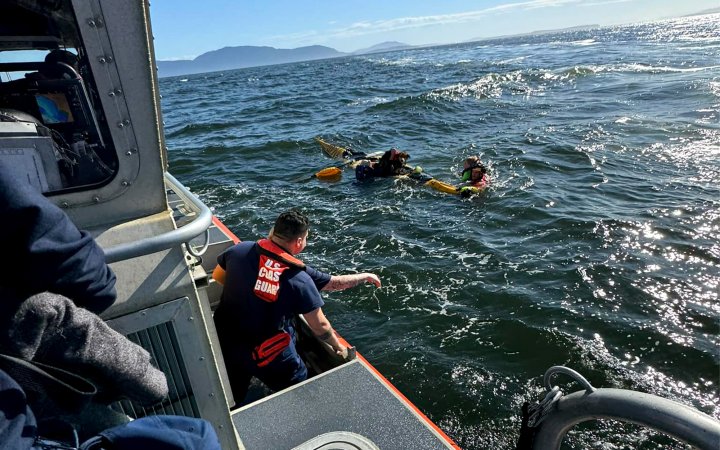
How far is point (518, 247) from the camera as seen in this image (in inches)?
353

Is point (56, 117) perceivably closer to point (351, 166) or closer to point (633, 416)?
point (633, 416)

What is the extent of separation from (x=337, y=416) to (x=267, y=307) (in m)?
0.97

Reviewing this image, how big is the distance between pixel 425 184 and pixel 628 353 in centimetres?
703

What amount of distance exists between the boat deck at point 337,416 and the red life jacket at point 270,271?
789mm

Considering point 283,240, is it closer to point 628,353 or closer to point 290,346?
point 290,346

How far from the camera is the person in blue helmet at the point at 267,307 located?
11.4 feet

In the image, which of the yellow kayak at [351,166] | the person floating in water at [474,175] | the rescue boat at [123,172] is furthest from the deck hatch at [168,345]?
the person floating in water at [474,175]

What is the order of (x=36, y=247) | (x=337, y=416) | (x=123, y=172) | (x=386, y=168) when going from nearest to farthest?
(x=36, y=247) → (x=123, y=172) → (x=337, y=416) → (x=386, y=168)

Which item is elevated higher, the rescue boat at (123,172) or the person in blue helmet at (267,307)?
the rescue boat at (123,172)

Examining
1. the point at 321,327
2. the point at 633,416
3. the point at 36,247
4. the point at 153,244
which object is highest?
the point at 36,247

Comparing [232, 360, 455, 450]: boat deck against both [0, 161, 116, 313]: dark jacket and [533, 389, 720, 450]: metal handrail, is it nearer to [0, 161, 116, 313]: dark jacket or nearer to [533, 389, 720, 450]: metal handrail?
[533, 389, 720, 450]: metal handrail

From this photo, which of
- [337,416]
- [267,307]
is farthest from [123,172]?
[337,416]

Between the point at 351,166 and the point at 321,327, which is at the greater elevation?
the point at 321,327

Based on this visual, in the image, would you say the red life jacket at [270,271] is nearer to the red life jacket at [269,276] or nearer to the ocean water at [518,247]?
the red life jacket at [269,276]
